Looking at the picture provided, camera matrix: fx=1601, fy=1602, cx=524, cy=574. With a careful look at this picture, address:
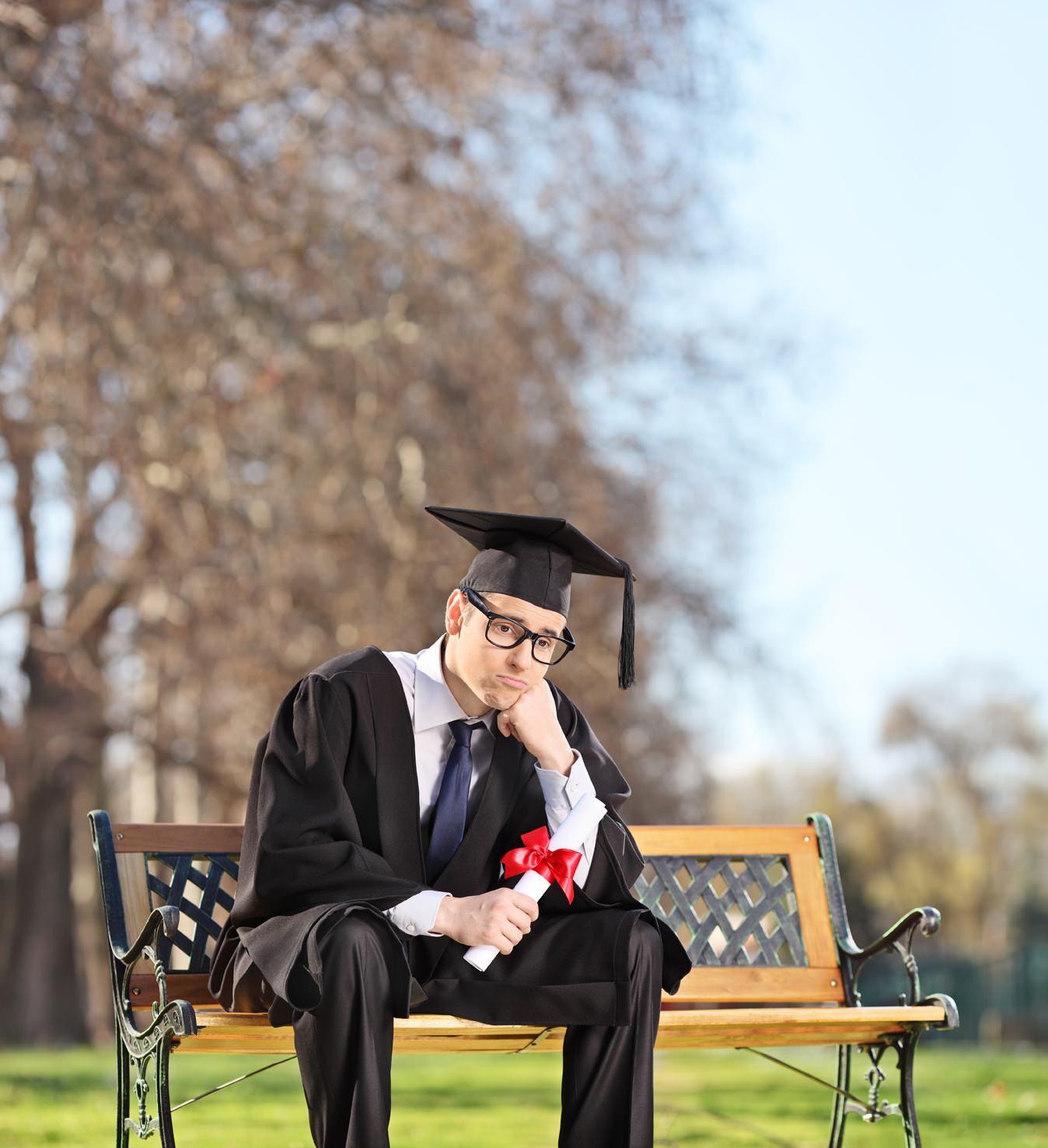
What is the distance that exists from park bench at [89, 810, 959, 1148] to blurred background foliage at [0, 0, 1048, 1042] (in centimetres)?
550

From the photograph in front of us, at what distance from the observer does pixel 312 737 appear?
13.2 feet

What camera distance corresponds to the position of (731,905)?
16.7 ft

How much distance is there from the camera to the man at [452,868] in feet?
11.8

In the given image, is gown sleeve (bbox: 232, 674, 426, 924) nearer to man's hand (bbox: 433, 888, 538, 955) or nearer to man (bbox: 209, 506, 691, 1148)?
man (bbox: 209, 506, 691, 1148)

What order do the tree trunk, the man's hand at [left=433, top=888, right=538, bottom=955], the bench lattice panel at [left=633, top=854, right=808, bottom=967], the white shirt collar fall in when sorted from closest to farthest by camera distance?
the man's hand at [left=433, top=888, right=538, bottom=955]
the white shirt collar
the bench lattice panel at [left=633, top=854, right=808, bottom=967]
the tree trunk

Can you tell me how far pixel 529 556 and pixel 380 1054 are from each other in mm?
1321

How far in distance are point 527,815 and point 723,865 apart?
115 centimetres

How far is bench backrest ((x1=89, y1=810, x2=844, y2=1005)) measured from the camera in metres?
4.61

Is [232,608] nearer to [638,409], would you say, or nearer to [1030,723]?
[638,409]

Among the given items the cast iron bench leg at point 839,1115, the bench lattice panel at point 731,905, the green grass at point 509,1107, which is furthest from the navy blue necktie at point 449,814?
the green grass at point 509,1107

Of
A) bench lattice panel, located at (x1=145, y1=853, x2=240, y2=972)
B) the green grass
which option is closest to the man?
bench lattice panel, located at (x1=145, y1=853, x2=240, y2=972)

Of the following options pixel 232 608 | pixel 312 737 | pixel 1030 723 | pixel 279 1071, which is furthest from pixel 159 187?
pixel 1030 723

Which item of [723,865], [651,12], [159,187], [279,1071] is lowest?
[279,1071]

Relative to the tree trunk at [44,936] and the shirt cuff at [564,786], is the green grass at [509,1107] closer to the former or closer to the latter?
the shirt cuff at [564,786]
